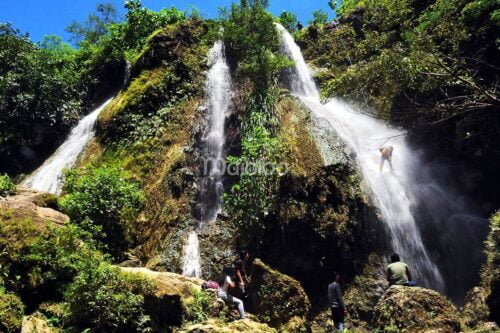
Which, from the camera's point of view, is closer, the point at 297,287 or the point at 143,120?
the point at 297,287

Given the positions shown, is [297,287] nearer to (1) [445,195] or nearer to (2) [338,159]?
(2) [338,159]

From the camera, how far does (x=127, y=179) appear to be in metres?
15.1

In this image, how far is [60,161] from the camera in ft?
61.9

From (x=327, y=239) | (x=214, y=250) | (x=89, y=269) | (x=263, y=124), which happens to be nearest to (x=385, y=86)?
(x=263, y=124)

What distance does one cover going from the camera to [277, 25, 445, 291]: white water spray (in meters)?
13.7

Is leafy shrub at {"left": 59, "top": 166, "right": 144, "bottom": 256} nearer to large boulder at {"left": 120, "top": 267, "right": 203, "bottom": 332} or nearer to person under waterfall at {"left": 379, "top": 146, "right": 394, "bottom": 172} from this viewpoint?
large boulder at {"left": 120, "top": 267, "right": 203, "bottom": 332}

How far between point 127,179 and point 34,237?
6.70m

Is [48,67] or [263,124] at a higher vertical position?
[48,67]

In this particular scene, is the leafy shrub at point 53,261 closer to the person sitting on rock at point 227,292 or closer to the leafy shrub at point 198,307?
the leafy shrub at point 198,307

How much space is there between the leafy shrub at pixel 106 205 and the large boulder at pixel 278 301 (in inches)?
165

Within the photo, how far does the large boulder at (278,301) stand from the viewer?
10.4 metres

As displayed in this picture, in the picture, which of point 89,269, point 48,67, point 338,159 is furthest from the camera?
point 48,67

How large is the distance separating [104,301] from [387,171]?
11.6 m

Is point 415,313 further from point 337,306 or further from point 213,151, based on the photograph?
point 213,151
